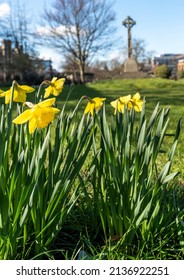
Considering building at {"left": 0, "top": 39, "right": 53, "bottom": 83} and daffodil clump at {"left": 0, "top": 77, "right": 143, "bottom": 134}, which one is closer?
daffodil clump at {"left": 0, "top": 77, "right": 143, "bottom": 134}

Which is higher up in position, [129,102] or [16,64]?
[16,64]

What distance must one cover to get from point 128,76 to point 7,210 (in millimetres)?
21729

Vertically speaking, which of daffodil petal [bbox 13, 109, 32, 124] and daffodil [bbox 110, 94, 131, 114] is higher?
daffodil [bbox 110, 94, 131, 114]

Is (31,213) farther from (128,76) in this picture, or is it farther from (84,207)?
(128,76)

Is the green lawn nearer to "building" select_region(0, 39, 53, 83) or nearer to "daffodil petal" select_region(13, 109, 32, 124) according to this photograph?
"daffodil petal" select_region(13, 109, 32, 124)

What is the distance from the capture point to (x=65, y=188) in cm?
118

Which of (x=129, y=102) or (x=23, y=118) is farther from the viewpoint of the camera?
(x=129, y=102)

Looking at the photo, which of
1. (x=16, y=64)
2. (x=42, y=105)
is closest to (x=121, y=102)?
(x=42, y=105)

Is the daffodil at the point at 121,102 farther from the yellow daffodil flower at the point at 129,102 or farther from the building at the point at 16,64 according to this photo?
the building at the point at 16,64

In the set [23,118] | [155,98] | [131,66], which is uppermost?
[131,66]

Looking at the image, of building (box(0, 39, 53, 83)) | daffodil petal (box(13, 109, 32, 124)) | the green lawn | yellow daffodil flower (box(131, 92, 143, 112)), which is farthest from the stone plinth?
daffodil petal (box(13, 109, 32, 124))

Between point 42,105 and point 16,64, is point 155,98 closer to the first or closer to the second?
point 42,105

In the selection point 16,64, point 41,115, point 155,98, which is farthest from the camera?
point 16,64

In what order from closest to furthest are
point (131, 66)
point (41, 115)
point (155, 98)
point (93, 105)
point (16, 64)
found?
point (41, 115), point (93, 105), point (155, 98), point (131, 66), point (16, 64)
